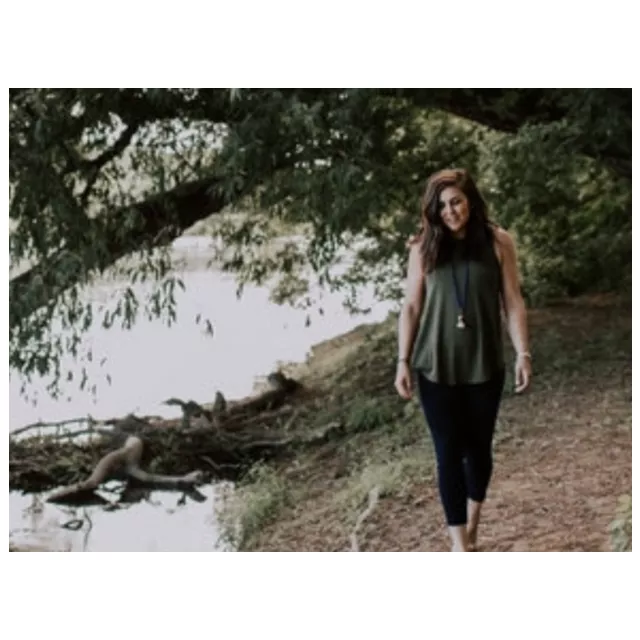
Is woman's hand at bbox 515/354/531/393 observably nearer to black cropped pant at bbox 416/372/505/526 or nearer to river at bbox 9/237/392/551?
black cropped pant at bbox 416/372/505/526

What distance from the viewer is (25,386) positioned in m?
3.54

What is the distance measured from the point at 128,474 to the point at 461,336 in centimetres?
110

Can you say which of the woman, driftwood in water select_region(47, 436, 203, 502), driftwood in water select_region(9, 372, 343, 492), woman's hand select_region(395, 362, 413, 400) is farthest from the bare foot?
driftwood in water select_region(47, 436, 203, 502)

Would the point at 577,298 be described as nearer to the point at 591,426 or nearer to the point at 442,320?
the point at 591,426

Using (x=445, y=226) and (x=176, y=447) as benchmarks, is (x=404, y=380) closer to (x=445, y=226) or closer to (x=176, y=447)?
(x=445, y=226)

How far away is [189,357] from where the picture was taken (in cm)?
355

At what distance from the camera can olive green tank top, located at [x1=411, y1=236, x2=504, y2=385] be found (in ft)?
→ 10.8

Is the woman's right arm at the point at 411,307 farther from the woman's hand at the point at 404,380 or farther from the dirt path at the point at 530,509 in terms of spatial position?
Answer: the dirt path at the point at 530,509

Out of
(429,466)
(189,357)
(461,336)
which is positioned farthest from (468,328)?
(189,357)

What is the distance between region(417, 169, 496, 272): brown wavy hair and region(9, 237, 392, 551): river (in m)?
0.27
